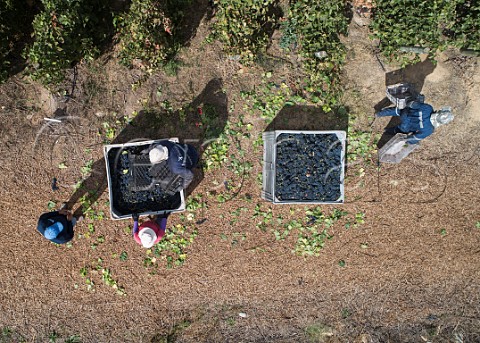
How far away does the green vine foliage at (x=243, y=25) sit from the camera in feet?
19.2

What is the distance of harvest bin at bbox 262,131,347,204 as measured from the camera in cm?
594

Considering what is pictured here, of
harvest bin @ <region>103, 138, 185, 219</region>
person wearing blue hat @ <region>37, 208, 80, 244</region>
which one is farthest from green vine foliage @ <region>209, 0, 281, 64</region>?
person wearing blue hat @ <region>37, 208, 80, 244</region>

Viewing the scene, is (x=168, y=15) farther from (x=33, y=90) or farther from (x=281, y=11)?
(x=33, y=90)

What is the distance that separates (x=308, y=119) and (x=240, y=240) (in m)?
2.58

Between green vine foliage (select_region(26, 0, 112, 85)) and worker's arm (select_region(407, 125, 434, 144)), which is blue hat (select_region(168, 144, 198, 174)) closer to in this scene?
green vine foliage (select_region(26, 0, 112, 85))

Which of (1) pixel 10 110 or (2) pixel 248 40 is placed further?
(1) pixel 10 110

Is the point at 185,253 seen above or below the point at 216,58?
below

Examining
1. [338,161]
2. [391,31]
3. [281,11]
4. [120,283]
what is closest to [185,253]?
[120,283]

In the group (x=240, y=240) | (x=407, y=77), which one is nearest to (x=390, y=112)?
(x=407, y=77)

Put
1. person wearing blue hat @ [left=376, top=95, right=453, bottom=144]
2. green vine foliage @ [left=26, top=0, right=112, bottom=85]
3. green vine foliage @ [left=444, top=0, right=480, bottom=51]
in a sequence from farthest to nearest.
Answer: green vine foliage @ [left=444, top=0, right=480, bottom=51]
green vine foliage @ [left=26, top=0, right=112, bottom=85]
person wearing blue hat @ [left=376, top=95, right=453, bottom=144]

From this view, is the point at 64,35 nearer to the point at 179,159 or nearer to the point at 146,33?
the point at 146,33

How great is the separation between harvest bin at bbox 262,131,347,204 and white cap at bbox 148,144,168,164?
1.81 meters

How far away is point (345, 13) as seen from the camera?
6.48 meters

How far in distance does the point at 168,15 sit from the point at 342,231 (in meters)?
4.92
